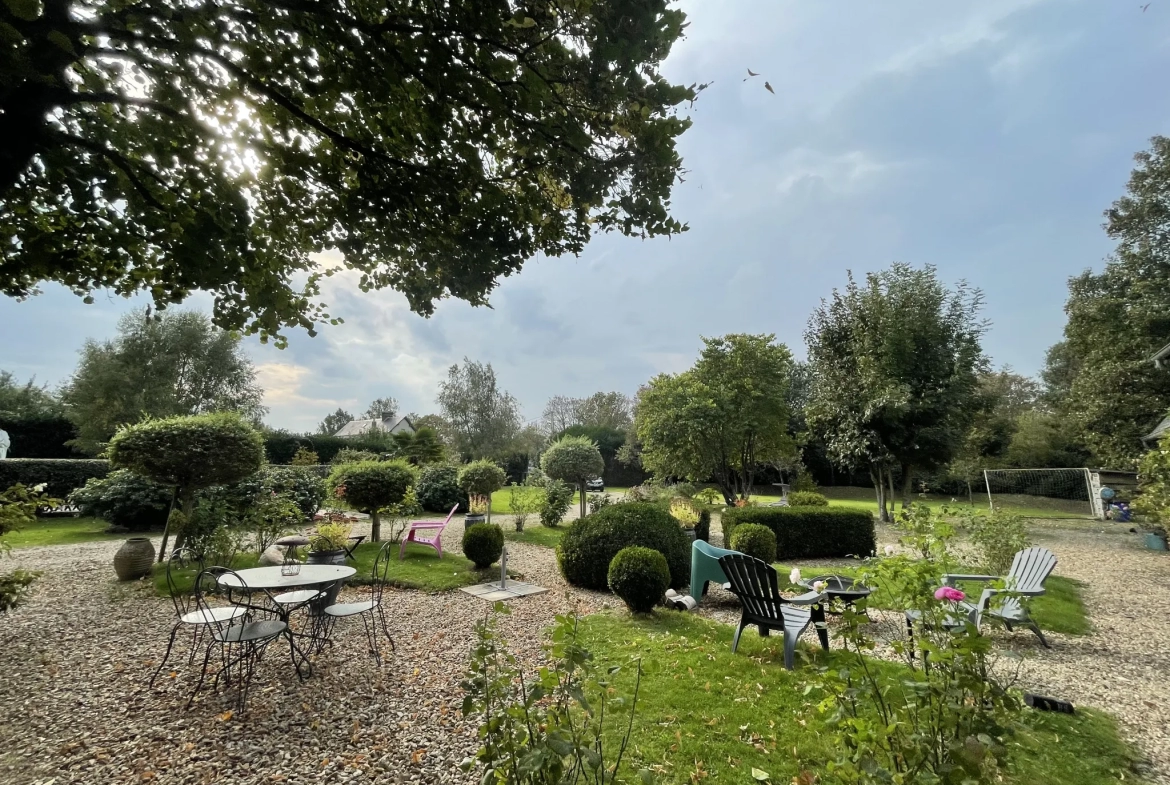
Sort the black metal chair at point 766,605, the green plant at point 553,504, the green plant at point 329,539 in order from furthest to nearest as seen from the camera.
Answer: the green plant at point 553,504 < the green plant at point 329,539 < the black metal chair at point 766,605

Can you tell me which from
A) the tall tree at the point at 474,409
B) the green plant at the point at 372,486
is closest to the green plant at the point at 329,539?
the green plant at the point at 372,486

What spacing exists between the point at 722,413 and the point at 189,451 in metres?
13.3

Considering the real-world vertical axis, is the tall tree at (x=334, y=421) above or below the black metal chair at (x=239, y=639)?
above

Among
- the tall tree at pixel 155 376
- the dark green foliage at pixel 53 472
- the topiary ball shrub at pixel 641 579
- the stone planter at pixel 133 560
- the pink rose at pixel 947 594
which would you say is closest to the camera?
the pink rose at pixel 947 594

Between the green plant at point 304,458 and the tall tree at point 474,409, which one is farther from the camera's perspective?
the tall tree at point 474,409

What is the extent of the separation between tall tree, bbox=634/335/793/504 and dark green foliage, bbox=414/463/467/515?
21.9ft

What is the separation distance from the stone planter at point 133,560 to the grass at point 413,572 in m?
0.20

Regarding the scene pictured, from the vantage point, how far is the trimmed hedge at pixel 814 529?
→ 961cm

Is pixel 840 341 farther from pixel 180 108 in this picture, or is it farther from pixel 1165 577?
pixel 180 108

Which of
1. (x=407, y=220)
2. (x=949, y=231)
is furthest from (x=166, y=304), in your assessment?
(x=949, y=231)

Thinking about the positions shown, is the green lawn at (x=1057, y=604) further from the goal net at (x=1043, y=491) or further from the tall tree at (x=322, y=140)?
the goal net at (x=1043, y=491)

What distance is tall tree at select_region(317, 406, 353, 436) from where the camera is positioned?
58.2m

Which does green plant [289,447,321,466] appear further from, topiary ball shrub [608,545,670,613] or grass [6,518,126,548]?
topiary ball shrub [608,545,670,613]

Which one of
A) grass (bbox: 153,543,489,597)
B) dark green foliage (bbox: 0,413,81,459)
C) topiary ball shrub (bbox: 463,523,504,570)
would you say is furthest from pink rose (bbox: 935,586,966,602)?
dark green foliage (bbox: 0,413,81,459)
